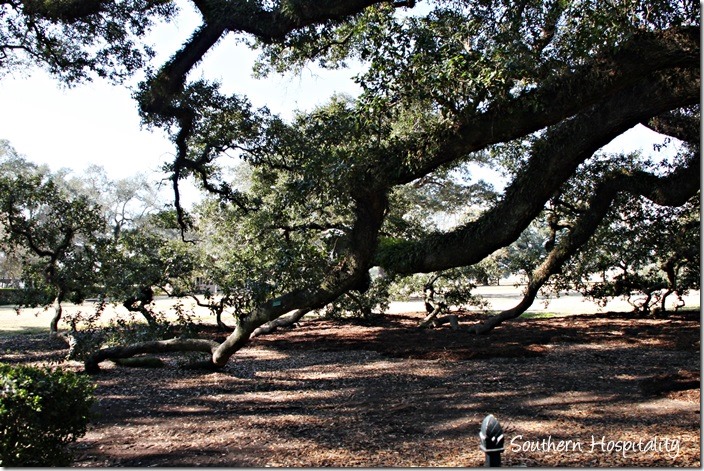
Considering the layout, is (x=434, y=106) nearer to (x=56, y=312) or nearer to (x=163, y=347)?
(x=163, y=347)

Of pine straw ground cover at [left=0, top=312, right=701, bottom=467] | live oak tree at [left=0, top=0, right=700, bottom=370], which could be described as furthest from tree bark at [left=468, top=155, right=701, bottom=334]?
pine straw ground cover at [left=0, top=312, right=701, bottom=467]

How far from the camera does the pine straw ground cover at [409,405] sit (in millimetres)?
4191

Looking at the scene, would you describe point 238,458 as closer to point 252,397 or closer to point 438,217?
point 252,397

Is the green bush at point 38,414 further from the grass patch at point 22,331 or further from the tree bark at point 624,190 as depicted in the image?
the grass patch at point 22,331

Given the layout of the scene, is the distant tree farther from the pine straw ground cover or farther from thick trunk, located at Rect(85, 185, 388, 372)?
thick trunk, located at Rect(85, 185, 388, 372)

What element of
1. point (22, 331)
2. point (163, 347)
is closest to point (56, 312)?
point (163, 347)

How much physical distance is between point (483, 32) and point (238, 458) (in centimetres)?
569

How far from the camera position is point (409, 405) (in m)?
5.79

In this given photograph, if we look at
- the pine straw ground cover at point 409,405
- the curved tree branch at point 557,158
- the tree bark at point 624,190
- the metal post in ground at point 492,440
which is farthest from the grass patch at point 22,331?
the metal post in ground at point 492,440

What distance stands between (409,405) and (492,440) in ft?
11.2

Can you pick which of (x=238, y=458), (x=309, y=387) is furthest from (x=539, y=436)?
(x=309, y=387)

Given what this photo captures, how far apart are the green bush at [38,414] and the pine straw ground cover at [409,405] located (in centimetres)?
65

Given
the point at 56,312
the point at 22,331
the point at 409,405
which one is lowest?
the point at 409,405

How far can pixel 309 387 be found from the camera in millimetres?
7215
